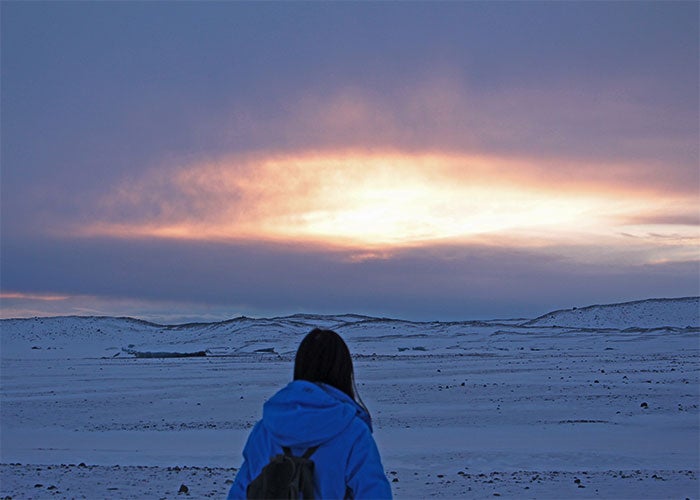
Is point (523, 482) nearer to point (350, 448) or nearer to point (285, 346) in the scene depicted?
point (350, 448)

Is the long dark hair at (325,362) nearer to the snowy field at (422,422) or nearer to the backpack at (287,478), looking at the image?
the backpack at (287,478)

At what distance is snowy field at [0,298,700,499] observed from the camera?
10.9 metres

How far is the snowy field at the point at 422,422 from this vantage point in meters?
10.9

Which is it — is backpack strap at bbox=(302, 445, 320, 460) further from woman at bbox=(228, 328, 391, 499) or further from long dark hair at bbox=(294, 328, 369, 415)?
long dark hair at bbox=(294, 328, 369, 415)

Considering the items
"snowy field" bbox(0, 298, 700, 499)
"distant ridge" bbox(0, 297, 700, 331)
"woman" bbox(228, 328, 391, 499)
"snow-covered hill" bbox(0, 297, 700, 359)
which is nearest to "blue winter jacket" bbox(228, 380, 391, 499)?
"woman" bbox(228, 328, 391, 499)

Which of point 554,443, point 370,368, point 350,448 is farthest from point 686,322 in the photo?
A: point 350,448

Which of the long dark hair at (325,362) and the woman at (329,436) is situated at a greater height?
the long dark hair at (325,362)

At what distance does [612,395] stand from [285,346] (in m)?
33.7

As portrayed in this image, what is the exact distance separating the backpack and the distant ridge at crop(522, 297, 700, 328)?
67.3 meters

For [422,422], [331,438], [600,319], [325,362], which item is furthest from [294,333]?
[331,438]

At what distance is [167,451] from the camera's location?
1460 cm

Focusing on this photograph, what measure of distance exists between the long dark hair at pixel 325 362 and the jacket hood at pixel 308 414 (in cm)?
6

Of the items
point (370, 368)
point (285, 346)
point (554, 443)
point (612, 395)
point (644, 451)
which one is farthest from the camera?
point (285, 346)

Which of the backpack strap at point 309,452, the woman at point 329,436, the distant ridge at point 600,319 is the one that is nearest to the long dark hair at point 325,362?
the woman at point 329,436
